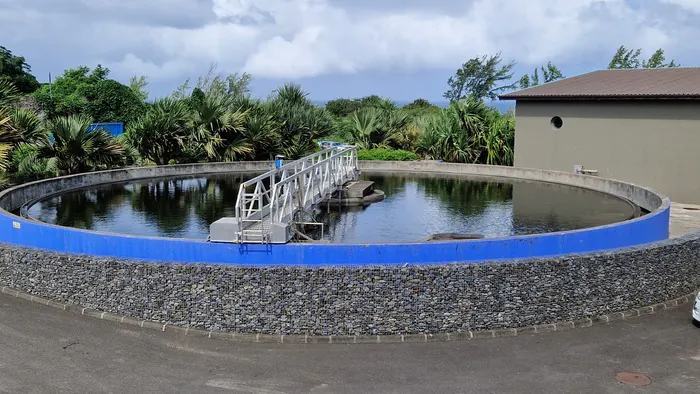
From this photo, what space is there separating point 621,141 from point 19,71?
52.5 m

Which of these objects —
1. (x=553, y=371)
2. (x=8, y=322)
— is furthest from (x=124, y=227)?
(x=553, y=371)

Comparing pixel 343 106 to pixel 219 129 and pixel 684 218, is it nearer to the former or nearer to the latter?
pixel 219 129

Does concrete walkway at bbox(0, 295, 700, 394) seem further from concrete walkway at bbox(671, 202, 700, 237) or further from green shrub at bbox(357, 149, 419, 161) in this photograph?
green shrub at bbox(357, 149, 419, 161)

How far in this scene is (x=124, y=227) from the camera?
16.4m

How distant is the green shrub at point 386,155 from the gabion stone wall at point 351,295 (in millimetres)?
19024

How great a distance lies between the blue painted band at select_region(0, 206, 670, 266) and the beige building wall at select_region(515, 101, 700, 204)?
1137 cm

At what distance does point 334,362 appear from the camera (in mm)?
9242

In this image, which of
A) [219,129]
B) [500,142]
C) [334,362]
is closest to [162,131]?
[219,129]

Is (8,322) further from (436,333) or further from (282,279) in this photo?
(436,333)

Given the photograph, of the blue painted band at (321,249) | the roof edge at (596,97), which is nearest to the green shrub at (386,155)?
the roof edge at (596,97)

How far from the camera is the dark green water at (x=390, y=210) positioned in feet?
53.7

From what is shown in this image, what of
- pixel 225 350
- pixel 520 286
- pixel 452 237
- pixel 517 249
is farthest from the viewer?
pixel 452 237

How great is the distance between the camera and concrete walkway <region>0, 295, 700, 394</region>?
27.9 feet

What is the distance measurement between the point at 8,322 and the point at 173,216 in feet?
25.1
